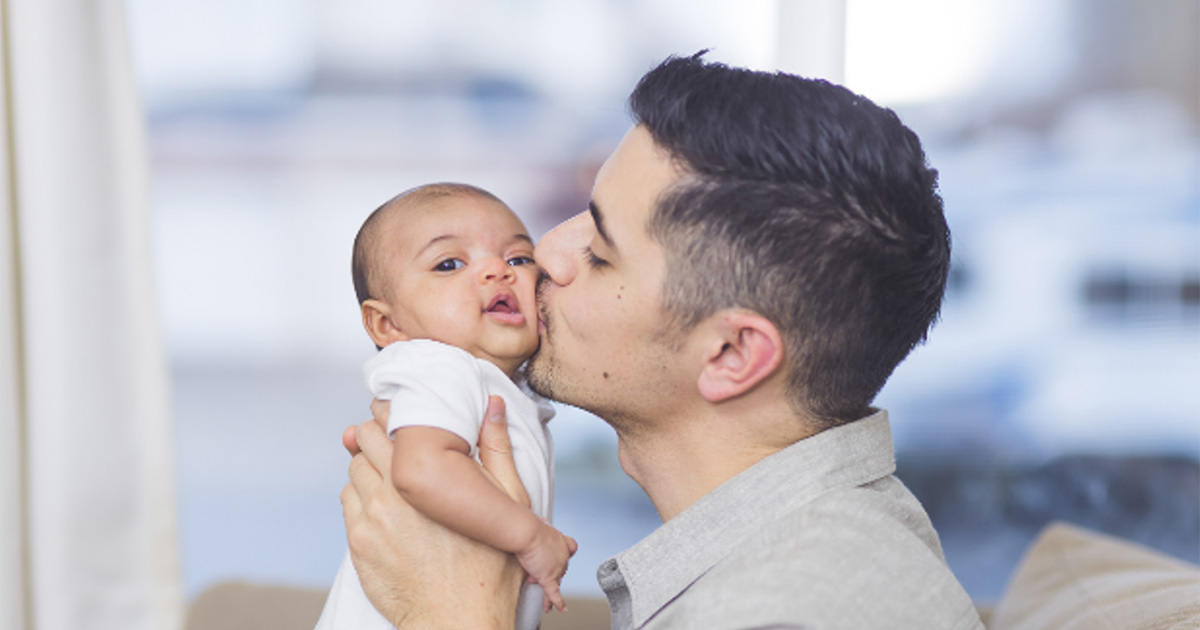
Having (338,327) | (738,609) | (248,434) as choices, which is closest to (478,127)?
(338,327)

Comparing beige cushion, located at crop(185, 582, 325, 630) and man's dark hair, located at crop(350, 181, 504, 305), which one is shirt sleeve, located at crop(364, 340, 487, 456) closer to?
man's dark hair, located at crop(350, 181, 504, 305)

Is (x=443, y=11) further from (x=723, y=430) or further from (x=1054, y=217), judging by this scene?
(x=723, y=430)

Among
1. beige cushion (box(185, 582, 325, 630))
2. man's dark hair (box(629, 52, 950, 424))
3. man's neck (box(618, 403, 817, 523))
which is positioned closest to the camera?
→ man's dark hair (box(629, 52, 950, 424))

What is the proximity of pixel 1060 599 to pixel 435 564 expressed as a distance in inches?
36.1

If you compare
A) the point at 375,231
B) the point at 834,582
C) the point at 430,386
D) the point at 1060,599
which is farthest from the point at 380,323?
the point at 1060,599

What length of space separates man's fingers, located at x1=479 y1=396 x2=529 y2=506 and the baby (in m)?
0.02

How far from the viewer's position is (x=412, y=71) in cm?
318

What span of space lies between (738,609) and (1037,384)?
8.57ft

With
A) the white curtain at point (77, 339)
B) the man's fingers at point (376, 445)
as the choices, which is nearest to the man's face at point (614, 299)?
the man's fingers at point (376, 445)

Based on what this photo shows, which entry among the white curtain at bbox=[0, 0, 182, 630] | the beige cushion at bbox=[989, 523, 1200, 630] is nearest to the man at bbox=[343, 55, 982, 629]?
the beige cushion at bbox=[989, 523, 1200, 630]

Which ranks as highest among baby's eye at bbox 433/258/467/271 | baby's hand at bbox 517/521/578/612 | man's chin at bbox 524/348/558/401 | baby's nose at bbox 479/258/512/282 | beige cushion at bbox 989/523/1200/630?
baby's eye at bbox 433/258/467/271

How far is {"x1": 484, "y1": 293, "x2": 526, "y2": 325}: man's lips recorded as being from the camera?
1242mm

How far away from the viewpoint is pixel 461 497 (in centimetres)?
106

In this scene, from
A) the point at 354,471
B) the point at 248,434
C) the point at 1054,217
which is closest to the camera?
the point at 354,471
